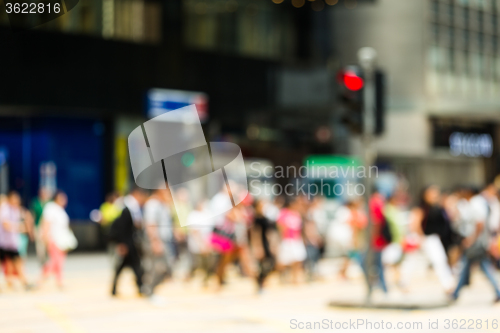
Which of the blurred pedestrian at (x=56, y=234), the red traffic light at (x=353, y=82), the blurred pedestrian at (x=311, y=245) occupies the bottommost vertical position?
the blurred pedestrian at (x=311, y=245)

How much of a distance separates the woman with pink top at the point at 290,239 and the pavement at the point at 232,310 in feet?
1.62

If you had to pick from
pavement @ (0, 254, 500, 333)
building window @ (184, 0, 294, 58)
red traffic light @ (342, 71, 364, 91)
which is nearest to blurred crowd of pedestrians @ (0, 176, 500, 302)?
pavement @ (0, 254, 500, 333)

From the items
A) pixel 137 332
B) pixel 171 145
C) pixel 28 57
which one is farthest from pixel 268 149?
pixel 137 332

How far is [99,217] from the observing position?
23.7 metres

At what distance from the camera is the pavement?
9.65 meters

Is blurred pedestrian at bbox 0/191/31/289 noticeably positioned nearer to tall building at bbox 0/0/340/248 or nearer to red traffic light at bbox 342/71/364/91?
red traffic light at bbox 342/71/364/91

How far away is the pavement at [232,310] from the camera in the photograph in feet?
31.7

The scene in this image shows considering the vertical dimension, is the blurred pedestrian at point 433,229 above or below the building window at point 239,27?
below

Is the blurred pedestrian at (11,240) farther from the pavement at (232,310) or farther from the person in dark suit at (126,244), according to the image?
the person in dark suit at (126,244)

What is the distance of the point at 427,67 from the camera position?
34031 mm

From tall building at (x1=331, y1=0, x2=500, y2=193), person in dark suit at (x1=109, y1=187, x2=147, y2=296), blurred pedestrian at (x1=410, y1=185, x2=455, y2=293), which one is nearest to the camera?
blurred pedestrian at (x1=410, y1=185, x2=455, y2=293)

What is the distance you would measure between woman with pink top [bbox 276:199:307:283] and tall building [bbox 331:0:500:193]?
15166 mm

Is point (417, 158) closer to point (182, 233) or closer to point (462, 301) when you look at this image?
point (182, 233)

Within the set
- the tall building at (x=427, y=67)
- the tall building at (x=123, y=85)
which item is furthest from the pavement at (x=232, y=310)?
the tall building at (x=427, y=67)
